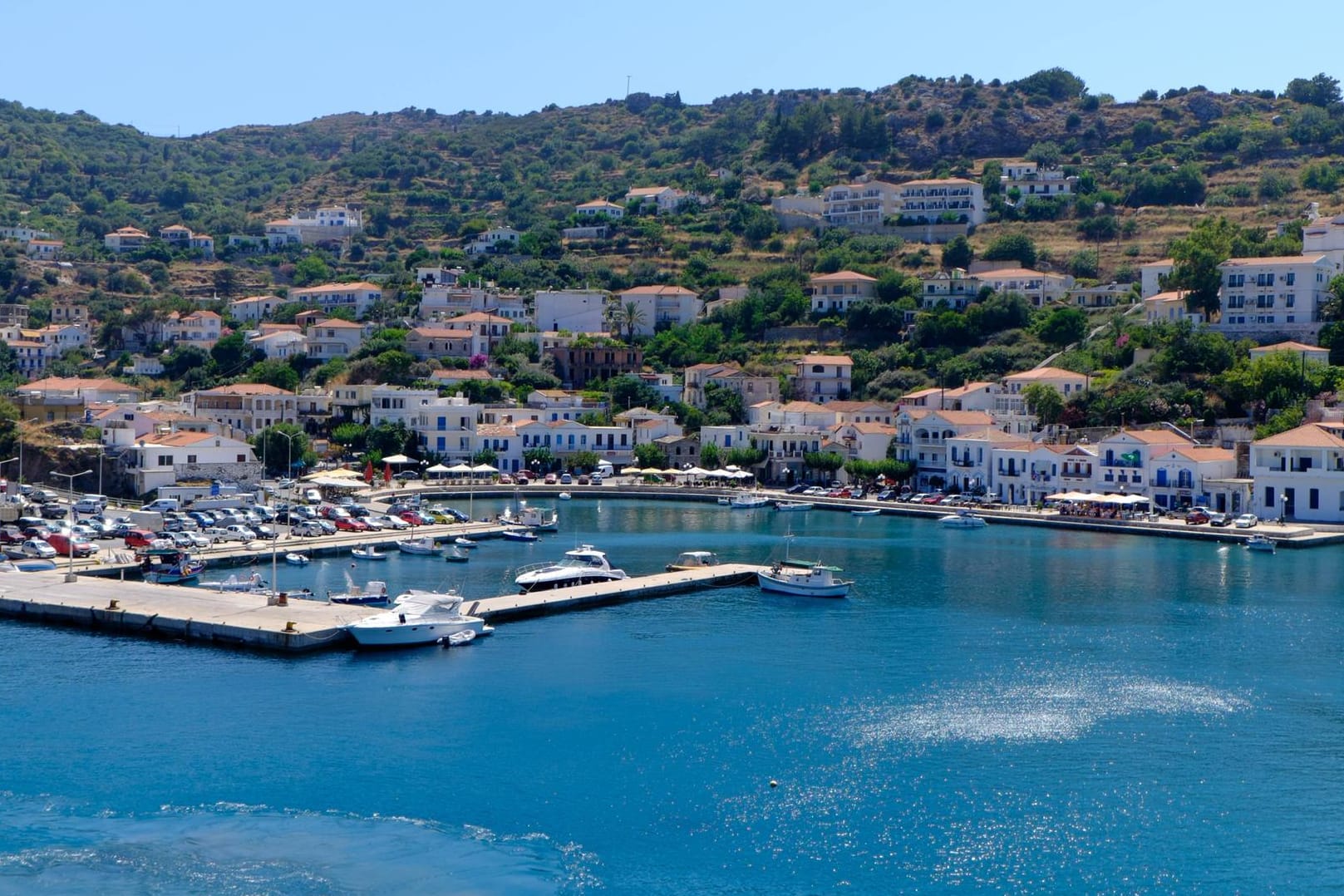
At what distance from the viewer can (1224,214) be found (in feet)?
346

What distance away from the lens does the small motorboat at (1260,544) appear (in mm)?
57900

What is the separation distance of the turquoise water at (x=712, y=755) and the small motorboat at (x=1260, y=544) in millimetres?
11888

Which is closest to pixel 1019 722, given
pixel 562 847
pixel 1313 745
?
pixel 1313 745

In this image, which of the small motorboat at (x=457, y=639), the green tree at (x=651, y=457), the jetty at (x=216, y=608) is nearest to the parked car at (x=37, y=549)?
the jetty at (x=216, y=608)

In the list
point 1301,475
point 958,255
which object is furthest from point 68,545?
point 958,255

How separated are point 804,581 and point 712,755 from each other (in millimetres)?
17752

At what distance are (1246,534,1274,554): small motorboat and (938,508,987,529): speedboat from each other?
35.1 ft

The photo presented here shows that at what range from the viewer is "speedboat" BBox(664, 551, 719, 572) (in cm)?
5225

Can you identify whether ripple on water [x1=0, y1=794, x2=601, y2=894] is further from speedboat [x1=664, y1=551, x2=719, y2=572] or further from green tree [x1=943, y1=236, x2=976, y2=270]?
green tree [x1=943, y1=236, x2=976, y2=270]

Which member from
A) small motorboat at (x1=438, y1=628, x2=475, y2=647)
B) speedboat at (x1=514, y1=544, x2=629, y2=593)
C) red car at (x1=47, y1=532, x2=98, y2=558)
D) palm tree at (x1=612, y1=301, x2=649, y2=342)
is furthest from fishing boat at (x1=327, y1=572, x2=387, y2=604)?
palm tree at (x1=612, y1=301, x2=649, y2=342)

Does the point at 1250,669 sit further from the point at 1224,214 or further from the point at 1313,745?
the point at 1224,214

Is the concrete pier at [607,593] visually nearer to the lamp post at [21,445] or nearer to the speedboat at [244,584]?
the speedboat at [244,584]

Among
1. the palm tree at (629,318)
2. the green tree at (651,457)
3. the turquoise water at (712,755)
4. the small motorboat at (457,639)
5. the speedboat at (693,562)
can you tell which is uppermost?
the palm tree at (629,318)

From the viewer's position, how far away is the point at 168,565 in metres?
48.7
